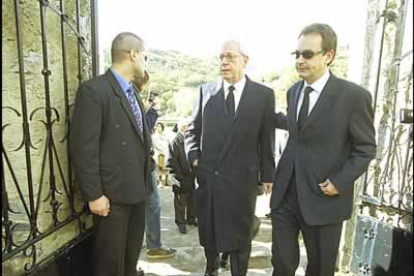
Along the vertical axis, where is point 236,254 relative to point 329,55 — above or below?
below

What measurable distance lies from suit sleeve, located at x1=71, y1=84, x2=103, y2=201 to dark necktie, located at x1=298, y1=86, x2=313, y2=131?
3.53ft

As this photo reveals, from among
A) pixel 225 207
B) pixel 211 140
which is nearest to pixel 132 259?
pixel 225 207

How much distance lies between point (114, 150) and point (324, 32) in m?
1.29

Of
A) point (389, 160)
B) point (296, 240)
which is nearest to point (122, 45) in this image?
point (296, 240)

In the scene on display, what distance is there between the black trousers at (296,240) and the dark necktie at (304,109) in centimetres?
32

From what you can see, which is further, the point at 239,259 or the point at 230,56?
the point at 239,259

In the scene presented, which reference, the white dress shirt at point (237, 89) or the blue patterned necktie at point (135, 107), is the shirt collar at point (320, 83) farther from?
the blue patterned necktie at point (135, 107)

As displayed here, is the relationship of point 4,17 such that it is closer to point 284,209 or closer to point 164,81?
point 284,209

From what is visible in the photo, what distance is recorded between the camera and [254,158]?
2.21m

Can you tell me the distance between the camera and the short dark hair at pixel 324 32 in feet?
5.98

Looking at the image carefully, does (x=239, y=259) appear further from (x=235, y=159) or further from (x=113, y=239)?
(x=113, y=239)

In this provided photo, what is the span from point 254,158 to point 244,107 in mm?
339

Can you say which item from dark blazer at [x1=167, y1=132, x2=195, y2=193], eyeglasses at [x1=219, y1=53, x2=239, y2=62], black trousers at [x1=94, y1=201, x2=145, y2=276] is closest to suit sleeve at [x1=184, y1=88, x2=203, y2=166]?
eyeglasses at [x1=219, y1=53, x2=239, y2=62]

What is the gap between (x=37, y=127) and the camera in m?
1.66
